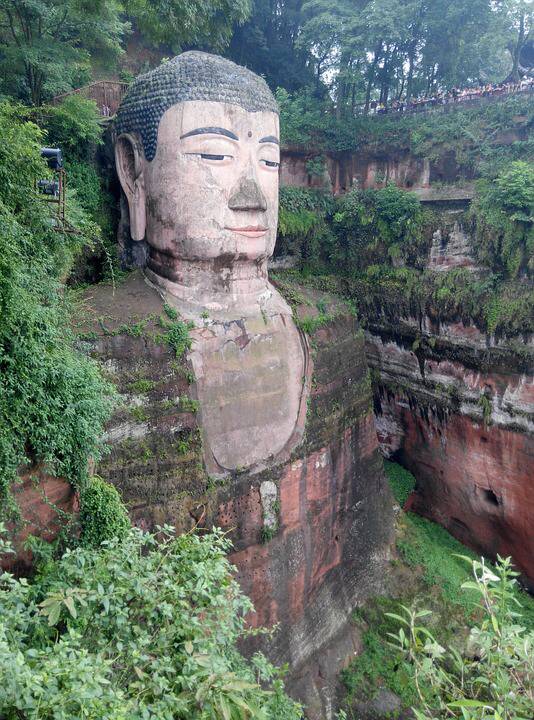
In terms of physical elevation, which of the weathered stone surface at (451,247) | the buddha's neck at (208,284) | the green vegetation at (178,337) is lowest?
the green vegetation at (178,337)

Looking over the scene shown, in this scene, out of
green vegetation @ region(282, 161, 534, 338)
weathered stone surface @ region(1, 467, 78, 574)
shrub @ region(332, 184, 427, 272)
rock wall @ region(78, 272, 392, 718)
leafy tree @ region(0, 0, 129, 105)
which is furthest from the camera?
shrub @ region(332, 184, 427, 272)

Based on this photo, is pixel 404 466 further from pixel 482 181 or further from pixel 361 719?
pixel 482 181

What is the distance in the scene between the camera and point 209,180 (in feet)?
25.2

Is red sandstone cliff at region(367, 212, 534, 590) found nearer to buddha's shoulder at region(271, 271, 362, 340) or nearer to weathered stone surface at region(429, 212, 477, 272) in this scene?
weathered stone surface at region(429, 212, 477, 272)

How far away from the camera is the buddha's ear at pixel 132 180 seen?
8.26m

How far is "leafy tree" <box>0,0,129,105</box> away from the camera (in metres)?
8.95

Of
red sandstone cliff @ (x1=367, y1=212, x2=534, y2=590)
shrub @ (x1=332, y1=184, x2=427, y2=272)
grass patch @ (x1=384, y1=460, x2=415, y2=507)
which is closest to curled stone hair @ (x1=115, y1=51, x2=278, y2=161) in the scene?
shrub @ (x1=332, y1=184, x2=427, y2=272)

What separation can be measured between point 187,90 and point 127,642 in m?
7.10

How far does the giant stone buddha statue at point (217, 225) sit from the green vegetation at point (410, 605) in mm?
4015

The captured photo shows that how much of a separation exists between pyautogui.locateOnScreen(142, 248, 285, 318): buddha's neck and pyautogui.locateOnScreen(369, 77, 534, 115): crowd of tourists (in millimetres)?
9117

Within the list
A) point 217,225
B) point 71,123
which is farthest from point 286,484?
point 71,123

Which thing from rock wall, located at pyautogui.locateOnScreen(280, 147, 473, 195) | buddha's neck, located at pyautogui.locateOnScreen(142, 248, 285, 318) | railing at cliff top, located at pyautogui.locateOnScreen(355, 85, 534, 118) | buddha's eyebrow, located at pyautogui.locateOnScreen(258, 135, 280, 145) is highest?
railing at cliff top, located at pyautogui.locateOnScreen(355, 85, 534, 118)

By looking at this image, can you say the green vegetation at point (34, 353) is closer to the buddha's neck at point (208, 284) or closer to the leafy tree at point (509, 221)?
the buddha's neck at point (208, 284)

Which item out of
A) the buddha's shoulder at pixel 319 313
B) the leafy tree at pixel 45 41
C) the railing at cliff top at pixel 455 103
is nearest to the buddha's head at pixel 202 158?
the buddha's shoulder at pixel 319 313
